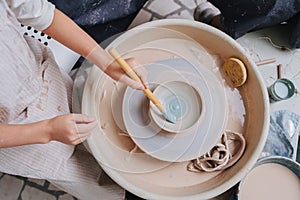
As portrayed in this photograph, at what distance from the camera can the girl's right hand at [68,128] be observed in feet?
3.23

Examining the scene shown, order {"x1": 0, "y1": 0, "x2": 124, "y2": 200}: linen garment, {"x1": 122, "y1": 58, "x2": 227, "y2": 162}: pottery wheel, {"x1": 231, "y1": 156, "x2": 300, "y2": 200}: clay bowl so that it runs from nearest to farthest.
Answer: {"x1": 0, "y1": 0, "x2": 124, "y2": 200}: linen garment
{"x1": 122, "y1": 58, "x2": 227, "y2": 162}: pottery wheel
{"x1": 231, "y1": 156, "x2": 300, "y2": 200}: clay bowl

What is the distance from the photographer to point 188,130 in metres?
1.14

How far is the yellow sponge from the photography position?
1.22 metres

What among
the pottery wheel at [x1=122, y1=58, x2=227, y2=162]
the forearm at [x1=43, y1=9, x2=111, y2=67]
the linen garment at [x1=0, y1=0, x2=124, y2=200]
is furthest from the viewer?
the pottery wheel at [x1=122, y1=58, x2=227, y2=162]

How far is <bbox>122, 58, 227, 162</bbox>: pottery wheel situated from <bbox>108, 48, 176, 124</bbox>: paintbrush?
39mm

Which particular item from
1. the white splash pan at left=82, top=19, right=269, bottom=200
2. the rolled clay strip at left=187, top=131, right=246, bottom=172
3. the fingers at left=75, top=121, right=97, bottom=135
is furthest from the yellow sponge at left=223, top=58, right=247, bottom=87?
the fingers at left=75, top=121, right=97, bottom=135

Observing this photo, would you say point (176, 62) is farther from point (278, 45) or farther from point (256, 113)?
point (278, 45)

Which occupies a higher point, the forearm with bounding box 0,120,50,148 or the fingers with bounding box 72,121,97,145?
the forearm with bounding box 0,120,50,148

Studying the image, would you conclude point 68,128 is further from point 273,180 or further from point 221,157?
point 273,180

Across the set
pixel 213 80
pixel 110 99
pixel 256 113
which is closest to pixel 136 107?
pixel 110 99

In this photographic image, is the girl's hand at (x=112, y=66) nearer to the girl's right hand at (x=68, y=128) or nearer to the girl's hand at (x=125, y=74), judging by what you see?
the girl's hand at (x=125, y=74)

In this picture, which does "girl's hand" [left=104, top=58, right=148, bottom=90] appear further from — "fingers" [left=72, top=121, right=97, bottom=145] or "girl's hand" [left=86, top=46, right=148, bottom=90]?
"fingers" [left=72, top=121, right=97, bottom=145]

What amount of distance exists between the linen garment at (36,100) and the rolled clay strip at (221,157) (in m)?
0.28

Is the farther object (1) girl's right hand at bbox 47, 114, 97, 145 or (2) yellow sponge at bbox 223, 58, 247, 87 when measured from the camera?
(2) yellow sponge at bbox 223, 58, 247, 87
